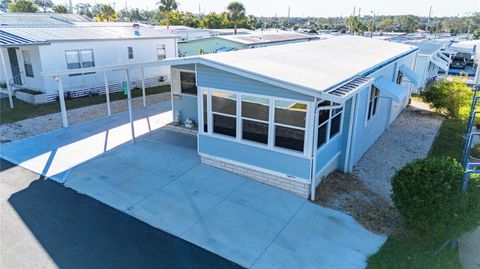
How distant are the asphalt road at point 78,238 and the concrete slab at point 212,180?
6.65 ft

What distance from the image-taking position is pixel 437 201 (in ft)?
20.0

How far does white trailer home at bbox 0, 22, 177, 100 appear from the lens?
1656cm

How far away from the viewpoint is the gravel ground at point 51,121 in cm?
1248

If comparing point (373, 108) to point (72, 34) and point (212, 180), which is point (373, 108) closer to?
point (212, 180)

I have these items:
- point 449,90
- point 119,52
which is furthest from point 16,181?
point 449,90

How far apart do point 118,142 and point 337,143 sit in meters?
7.27

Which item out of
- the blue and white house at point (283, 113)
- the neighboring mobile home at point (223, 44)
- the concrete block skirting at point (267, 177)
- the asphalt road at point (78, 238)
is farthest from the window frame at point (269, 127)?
the neighboring mobile home at point (223, 44)

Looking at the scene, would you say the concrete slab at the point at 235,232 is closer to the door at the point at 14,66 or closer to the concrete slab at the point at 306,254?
the concrete slab at the point at 306,254

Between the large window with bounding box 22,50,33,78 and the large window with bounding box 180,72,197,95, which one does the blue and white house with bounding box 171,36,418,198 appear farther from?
the large window with bounding box 22,50,33,78

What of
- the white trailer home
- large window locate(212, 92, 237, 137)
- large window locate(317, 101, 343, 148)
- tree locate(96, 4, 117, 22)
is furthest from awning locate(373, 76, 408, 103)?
tree locate(96, 4, 117, 22)

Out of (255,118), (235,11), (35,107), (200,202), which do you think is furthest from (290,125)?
(235,11)

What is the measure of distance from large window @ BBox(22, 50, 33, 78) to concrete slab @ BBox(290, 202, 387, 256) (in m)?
16.4

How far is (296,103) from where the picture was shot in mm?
7945

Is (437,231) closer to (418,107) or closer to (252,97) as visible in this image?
(252,97)
